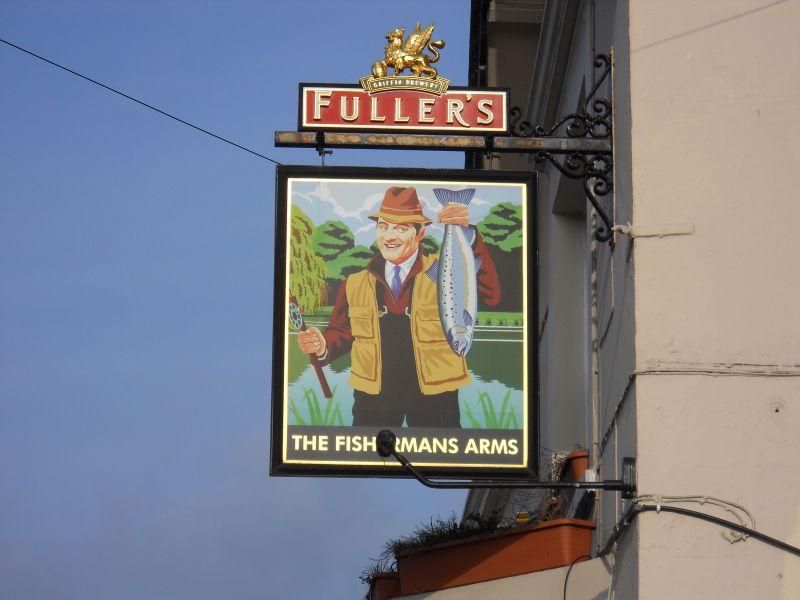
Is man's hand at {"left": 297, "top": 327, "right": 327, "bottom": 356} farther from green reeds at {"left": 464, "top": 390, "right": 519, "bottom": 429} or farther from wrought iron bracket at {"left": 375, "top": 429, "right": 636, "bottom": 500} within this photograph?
wrought iron bracket at {"left": 375, "top": 429, "right": 636, "bottom": 500}

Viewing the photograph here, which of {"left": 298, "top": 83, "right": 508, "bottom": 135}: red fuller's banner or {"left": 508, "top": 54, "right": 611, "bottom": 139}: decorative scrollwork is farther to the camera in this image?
{"left": 298, "top": 83, "right": 508, "bottom": 135}: red fuller's banner

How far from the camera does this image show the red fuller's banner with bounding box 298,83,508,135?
9.77 metres

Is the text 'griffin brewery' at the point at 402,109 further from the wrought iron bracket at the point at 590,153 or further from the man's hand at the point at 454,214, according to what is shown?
the man's hand at the point at 454,214

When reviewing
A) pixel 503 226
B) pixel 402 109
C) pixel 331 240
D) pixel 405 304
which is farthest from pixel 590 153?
pixel 331 240

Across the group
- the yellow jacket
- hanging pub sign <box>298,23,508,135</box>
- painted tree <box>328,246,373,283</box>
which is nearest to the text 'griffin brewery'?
hanging pub sign <box>298,23,508,135</box>

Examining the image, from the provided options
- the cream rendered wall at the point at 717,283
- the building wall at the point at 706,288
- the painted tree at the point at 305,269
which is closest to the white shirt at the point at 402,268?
the painted tree at the point at 305,269

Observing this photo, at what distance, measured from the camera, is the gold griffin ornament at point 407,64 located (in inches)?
391

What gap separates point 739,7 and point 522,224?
6.36 feet

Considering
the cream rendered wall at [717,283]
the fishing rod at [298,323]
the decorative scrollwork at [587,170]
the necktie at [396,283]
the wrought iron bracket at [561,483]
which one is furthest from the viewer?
the necktie at [396,283]

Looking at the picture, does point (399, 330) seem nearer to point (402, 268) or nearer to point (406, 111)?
point (402, 268)

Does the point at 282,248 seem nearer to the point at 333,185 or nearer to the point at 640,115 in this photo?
the point at 333,185

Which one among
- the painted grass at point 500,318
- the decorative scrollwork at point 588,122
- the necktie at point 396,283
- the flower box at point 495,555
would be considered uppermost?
the decorative scrollwork at point 588,122

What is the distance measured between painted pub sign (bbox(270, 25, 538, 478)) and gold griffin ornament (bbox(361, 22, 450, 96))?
16mm

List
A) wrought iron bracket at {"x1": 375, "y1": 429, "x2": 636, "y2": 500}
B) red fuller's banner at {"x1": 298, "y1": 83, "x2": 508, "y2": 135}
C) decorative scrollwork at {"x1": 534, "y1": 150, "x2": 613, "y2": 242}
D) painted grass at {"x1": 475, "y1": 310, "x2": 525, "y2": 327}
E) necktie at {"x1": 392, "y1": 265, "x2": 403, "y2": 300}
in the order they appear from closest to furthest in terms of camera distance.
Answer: wrought iron bracket at {"x1": 375, "y1": 429, "x2": 636, "y2": 500} → decorative scrollwork at {"x1": 534, "y1": 150, "x2": 613, "y2": 242} → painted grass at {"x1": 475, "y1": 310, "x2": 525, "y2": 327} → necktie at {"x1": 392, "y1": 265, "x2": 403, "y2": 300} → red fuller's banner at {"x1": 298, "y1": 83, "x2": 508, "y2": 135}
